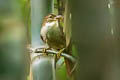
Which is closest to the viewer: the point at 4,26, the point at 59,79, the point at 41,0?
the point at 4,26

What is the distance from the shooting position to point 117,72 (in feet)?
0.80

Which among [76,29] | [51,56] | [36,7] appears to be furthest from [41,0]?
[76,29]

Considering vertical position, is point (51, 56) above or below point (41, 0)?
below

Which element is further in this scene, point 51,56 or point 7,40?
point 51,56

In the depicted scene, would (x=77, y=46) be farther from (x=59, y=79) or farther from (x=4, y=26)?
(x=59, y=79)

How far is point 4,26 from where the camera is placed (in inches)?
8.5

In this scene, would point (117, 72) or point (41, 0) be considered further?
point (41, 0)

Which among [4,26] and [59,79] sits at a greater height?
[4,26]

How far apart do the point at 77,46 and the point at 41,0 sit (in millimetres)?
383

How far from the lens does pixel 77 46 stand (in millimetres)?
253

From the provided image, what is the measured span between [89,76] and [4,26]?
9cm

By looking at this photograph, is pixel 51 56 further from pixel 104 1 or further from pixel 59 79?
pixel 104 1

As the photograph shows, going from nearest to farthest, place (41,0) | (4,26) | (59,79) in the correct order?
(4,26)
(59,79)
(41,0)

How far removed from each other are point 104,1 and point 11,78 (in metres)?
0.11
